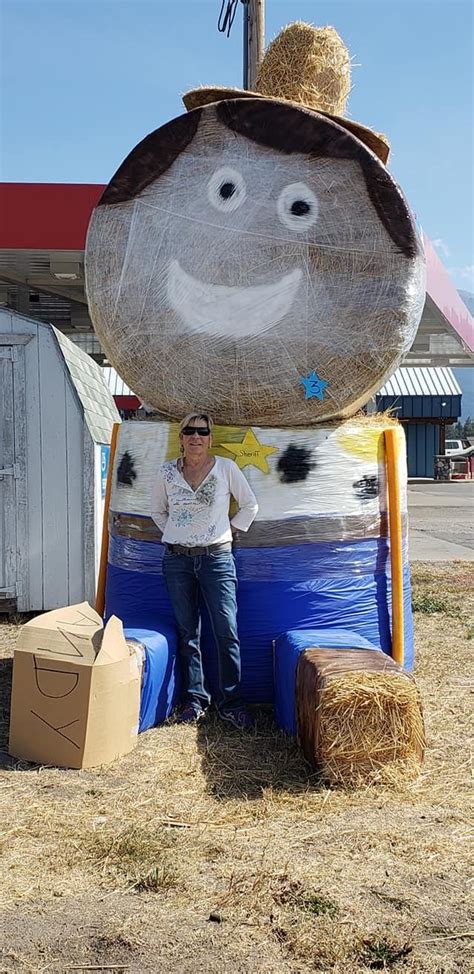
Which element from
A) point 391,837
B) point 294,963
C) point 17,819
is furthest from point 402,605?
point 294,963

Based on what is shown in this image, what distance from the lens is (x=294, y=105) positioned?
5059 millimetres

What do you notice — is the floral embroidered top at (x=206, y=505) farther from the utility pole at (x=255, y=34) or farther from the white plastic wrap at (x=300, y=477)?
the utility pole at (x=255, y=34)

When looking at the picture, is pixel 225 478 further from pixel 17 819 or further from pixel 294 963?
pixel 294 963

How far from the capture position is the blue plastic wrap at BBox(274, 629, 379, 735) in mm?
4543

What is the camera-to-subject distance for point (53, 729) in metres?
4.22

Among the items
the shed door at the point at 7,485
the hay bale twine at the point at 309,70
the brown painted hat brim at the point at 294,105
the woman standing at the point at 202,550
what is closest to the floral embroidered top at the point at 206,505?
the woman standing at the point at 202,550

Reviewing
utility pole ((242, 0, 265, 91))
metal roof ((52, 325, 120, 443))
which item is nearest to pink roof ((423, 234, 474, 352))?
utility pole ((242, 0, 265, 91))

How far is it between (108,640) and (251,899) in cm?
154

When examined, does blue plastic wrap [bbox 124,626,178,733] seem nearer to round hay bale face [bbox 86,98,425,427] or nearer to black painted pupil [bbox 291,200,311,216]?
round hay bale face [bbox 86,98,425,427]

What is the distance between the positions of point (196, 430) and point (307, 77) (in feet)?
7.17

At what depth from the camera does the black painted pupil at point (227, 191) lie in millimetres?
5070

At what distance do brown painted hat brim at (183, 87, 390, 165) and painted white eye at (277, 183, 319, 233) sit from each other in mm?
436

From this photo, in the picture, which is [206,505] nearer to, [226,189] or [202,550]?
[202,550]

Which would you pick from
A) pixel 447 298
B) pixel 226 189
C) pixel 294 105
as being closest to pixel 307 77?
pixel 294 105
